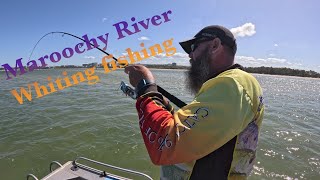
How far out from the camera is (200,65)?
254 cm

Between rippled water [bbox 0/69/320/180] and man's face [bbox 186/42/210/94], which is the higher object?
man's face [bbox 186/42/210/94]

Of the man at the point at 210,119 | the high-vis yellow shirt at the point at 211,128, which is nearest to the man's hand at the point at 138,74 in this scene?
the man at the point at 210,119

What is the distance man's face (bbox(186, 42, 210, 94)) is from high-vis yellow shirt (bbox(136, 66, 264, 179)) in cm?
44

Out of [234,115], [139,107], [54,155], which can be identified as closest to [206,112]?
[234,115]

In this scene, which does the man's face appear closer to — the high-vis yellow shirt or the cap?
the cap

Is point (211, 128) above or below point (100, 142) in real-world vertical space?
above

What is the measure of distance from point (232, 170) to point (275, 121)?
14216 mm

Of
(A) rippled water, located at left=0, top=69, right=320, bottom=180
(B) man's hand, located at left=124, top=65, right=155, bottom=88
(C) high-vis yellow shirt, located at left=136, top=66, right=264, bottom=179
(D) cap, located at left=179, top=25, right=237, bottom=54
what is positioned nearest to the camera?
(C) high-vis yellow shirt, located at left=136, top=66, right=264, bottom=179

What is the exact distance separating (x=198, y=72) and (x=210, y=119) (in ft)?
3.09

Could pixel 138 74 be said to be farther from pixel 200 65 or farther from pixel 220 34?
pixel 220 34

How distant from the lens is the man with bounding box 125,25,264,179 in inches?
69.7

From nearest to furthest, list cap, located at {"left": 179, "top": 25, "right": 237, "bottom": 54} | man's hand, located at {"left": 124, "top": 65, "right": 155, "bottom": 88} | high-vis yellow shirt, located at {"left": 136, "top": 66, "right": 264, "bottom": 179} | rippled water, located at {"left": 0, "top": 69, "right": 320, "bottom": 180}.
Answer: high-vis yellow shirt, located at {"left": 136, "top": 66, "right": 264, "bottom": 179}, cap, located at {"left": 179, "top": 25, "right": 237, "bottom": 54}, man's hand, located at {"left": 124, "top": 65, "right": 155, "bottom": 88}, rippled water, located at {"left": 0, "top": 69, "right": 320, "bottom": 180}

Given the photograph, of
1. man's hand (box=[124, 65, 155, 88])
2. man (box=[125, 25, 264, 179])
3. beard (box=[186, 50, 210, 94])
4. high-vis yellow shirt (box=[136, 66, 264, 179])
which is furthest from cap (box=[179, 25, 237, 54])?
man's hand (box=[124, 65, 155, 88])

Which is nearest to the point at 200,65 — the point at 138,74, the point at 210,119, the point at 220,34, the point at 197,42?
the point at 197,42
